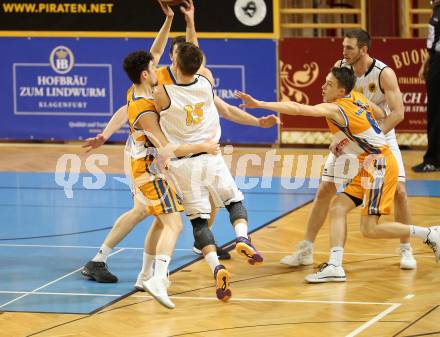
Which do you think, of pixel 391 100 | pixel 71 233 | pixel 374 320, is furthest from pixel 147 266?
pixel 391 100

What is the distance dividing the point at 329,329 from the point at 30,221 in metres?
4.78

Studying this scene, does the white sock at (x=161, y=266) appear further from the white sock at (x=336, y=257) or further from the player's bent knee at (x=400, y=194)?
the player's bent knee at (x=400, y=194)

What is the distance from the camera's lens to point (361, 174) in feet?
27.0

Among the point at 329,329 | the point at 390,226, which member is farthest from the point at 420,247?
the point at 329,329

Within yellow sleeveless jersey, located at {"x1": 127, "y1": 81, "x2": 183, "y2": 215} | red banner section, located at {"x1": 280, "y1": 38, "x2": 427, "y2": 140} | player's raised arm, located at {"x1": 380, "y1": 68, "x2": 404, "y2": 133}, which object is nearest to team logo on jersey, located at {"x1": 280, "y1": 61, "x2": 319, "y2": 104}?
red banner section, located at {"x1": 280, "y1": 38, "x2": 427, "y2": 140}

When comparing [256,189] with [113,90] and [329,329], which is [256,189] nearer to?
[113,90]

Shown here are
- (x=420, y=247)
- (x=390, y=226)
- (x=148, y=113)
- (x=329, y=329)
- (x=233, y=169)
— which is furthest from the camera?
(x=233, y=169)

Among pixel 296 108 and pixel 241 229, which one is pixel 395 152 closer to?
pixel 296 108

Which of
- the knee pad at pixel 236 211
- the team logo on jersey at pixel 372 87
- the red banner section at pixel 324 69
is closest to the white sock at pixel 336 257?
the knee pad at pixel 236 211

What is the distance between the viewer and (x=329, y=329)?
6.84 meters

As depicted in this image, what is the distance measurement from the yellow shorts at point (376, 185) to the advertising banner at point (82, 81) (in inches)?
276

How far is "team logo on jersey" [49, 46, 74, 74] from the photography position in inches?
620

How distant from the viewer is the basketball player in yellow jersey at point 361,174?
8.12 metres

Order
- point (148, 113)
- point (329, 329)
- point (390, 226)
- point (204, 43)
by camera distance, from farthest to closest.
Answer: point (204, 43), point (390, 226), point (148, 113), point (329, 329)
